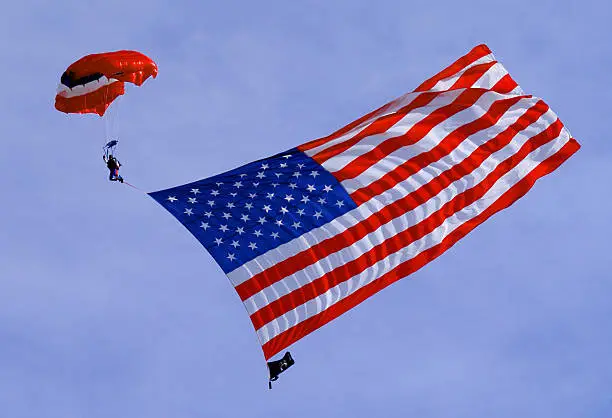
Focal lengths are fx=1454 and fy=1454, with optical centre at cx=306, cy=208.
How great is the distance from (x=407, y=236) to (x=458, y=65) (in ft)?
13.7

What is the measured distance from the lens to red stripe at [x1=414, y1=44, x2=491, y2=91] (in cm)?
2694

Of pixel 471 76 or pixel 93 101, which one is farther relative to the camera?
pixel 93 101

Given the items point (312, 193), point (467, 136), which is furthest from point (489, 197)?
point (312, 193)

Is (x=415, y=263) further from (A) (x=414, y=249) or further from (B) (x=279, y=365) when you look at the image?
(B) (x=279, y=365)

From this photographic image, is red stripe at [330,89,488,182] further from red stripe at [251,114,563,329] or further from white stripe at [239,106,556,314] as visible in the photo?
red stripe at [251,114,563,329]

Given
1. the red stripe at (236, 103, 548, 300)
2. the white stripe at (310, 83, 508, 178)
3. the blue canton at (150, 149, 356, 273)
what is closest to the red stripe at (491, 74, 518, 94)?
the white stripe at (310, 83, 508, 178)

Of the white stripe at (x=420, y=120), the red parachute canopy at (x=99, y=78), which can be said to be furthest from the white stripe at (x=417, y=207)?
the red parachute canopy at (x=99, y=78)

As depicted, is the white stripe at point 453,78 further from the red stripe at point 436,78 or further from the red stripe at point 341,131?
the red stripe at point 341,131

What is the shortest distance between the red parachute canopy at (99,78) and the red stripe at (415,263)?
725 cm

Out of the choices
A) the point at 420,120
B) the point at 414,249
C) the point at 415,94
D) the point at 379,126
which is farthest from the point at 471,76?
the point at 414,249

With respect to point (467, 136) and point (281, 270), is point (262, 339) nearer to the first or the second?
point (281, 270)

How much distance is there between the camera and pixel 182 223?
2364 centimetres

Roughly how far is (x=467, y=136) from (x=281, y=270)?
4615mm

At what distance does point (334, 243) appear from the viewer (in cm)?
2425
